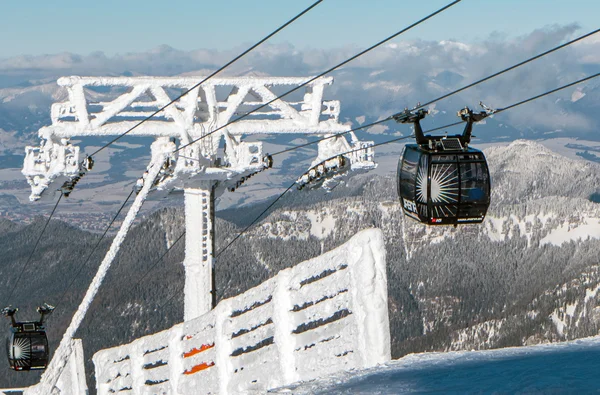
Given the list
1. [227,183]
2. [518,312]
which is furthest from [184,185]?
[518,312]

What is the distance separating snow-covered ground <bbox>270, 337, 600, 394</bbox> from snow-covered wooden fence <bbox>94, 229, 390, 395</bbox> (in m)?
0.30

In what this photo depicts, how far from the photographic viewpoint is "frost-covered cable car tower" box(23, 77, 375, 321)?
2180 cm

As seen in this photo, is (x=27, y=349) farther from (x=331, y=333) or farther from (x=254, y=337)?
(x=331, y=333)

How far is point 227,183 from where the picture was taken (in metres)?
25.1

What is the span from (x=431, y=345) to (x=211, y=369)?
142 metres

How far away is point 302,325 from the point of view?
441 inches

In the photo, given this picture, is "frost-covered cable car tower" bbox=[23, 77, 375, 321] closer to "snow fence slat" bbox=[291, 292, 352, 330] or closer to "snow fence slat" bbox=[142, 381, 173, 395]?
"snow fence slat" bbox=[142, 381, 173, 395]

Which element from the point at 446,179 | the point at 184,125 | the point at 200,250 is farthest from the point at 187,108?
the point at 446,179

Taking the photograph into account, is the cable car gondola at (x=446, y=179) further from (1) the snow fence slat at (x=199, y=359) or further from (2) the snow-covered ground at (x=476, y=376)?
(1) the snow fence slat at (x=199, y=359)

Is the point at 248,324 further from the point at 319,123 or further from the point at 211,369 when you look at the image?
the point at 319,123

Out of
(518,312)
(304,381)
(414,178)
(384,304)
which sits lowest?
(304,381)

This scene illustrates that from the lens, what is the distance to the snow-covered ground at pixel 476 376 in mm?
10344

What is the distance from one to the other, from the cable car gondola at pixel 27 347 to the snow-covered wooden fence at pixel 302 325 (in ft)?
58.6

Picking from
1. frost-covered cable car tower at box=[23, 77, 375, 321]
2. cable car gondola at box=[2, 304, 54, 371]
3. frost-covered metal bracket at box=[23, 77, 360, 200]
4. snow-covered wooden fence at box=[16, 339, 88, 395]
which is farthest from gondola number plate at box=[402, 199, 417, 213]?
cable car gondola at box=[2, 304, 54, 371]
